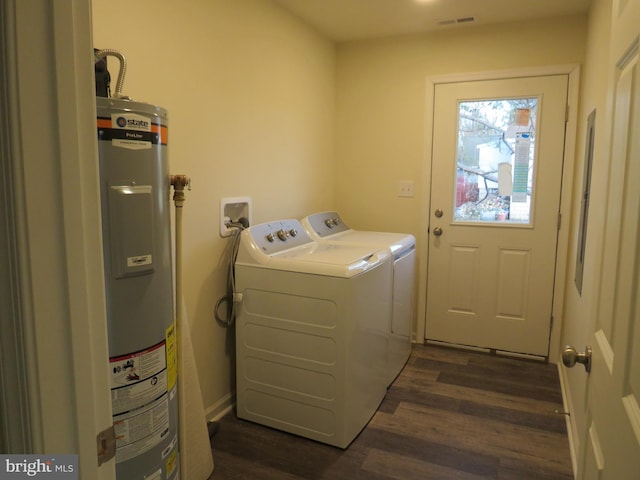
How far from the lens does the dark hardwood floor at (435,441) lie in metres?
2.06

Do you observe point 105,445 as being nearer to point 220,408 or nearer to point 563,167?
point 220,408

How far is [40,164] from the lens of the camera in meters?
0.60

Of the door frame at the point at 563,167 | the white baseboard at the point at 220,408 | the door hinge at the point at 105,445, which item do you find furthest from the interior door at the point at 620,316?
the door frame at the point at 563,167

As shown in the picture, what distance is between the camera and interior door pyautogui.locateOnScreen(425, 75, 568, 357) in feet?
10.5

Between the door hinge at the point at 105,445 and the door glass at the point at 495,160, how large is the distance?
10.2ft

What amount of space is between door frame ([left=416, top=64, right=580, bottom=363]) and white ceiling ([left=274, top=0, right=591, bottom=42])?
35cm

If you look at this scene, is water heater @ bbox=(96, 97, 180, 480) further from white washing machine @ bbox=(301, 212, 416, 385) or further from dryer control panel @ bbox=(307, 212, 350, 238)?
dryer control panel @ bbox=(307, 212, 350, 238)

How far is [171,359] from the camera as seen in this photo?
56.0 inches

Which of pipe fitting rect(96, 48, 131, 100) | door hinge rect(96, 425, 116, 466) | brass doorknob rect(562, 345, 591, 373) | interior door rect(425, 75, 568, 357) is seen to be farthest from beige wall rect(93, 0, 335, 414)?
brass doorknob rect(562, 345, 591, 373)

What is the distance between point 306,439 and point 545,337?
6.56 ft

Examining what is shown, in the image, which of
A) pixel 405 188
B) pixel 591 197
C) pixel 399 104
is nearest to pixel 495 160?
pixel 405 188

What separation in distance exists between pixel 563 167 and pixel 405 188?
1107 millimetres

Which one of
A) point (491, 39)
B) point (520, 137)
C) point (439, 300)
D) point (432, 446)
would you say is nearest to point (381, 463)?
point (432, 446)

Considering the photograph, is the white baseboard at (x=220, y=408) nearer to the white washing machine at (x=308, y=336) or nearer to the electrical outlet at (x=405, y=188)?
the white washing machine at (x=308, y=336)
